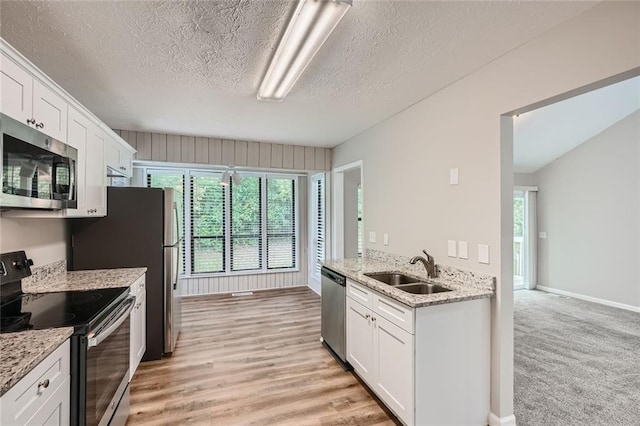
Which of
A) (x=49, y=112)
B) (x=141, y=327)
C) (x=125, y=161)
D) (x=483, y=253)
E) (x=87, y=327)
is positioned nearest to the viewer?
(x=87, y=327)

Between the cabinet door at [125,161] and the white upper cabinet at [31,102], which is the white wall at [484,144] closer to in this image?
the white upper cabinet at [31,102]

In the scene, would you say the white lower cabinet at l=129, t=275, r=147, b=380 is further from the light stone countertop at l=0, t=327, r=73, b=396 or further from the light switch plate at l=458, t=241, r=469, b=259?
the light switch plate at l=458, t=241, r=469, b=259

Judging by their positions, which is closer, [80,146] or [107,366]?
[107,366]

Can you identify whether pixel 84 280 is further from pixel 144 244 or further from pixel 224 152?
pixel 224 152

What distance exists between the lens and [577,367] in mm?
2828

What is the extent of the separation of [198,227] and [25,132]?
4.01 m

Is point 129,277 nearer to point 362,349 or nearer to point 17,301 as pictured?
point 17,301

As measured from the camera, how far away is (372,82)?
2.47 meters

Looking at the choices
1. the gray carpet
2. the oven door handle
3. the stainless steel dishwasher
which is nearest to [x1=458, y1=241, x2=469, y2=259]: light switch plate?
the stainless steel dishwasher

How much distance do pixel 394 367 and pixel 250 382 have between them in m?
1.35

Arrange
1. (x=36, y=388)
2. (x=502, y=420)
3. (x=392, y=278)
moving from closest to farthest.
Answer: (x=36, y=388), (x=502, y=420), (x=392, y=278)

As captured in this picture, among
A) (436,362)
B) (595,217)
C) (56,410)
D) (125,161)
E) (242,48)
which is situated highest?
(242,48)

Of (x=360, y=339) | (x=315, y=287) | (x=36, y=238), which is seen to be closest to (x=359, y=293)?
(x=360, y=339)

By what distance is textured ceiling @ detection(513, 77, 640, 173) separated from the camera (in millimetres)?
4145
